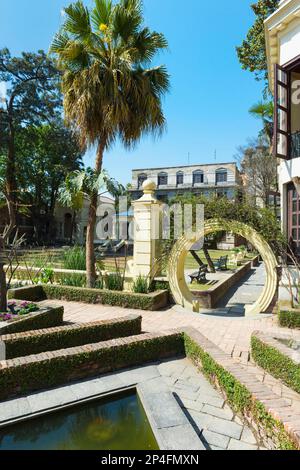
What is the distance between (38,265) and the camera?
12242mm

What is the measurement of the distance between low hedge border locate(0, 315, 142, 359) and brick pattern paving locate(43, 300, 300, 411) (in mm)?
1078

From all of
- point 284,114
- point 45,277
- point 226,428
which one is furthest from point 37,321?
point 284,114

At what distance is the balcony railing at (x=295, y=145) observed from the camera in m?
8.16

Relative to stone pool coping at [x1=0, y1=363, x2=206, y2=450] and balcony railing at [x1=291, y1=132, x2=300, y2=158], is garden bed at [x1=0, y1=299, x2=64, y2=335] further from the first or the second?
balcony railing at [x1=291, y1=132, x2=300, y2=158]

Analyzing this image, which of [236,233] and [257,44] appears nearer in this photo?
[236,233]

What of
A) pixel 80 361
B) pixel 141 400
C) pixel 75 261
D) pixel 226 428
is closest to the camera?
pixel 226 428

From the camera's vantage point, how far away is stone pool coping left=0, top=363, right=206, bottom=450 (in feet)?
9.86

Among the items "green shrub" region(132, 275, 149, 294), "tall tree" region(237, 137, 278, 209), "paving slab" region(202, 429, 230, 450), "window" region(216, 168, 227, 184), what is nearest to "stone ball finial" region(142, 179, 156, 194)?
"green shrub" region(132, 275, 149, 294)

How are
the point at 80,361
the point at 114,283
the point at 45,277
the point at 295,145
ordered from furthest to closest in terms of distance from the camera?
the point at 45,277 < the point at 114,283 < the point at 295,145 < the point at 80,361

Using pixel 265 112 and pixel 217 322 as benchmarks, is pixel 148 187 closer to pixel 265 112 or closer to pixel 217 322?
pixel 217 322

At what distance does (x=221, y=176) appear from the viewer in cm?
4756

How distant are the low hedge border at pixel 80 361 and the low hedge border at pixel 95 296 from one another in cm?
320

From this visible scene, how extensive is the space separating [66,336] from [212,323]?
3.70 metres

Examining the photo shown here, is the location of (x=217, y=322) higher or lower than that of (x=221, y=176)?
lower
